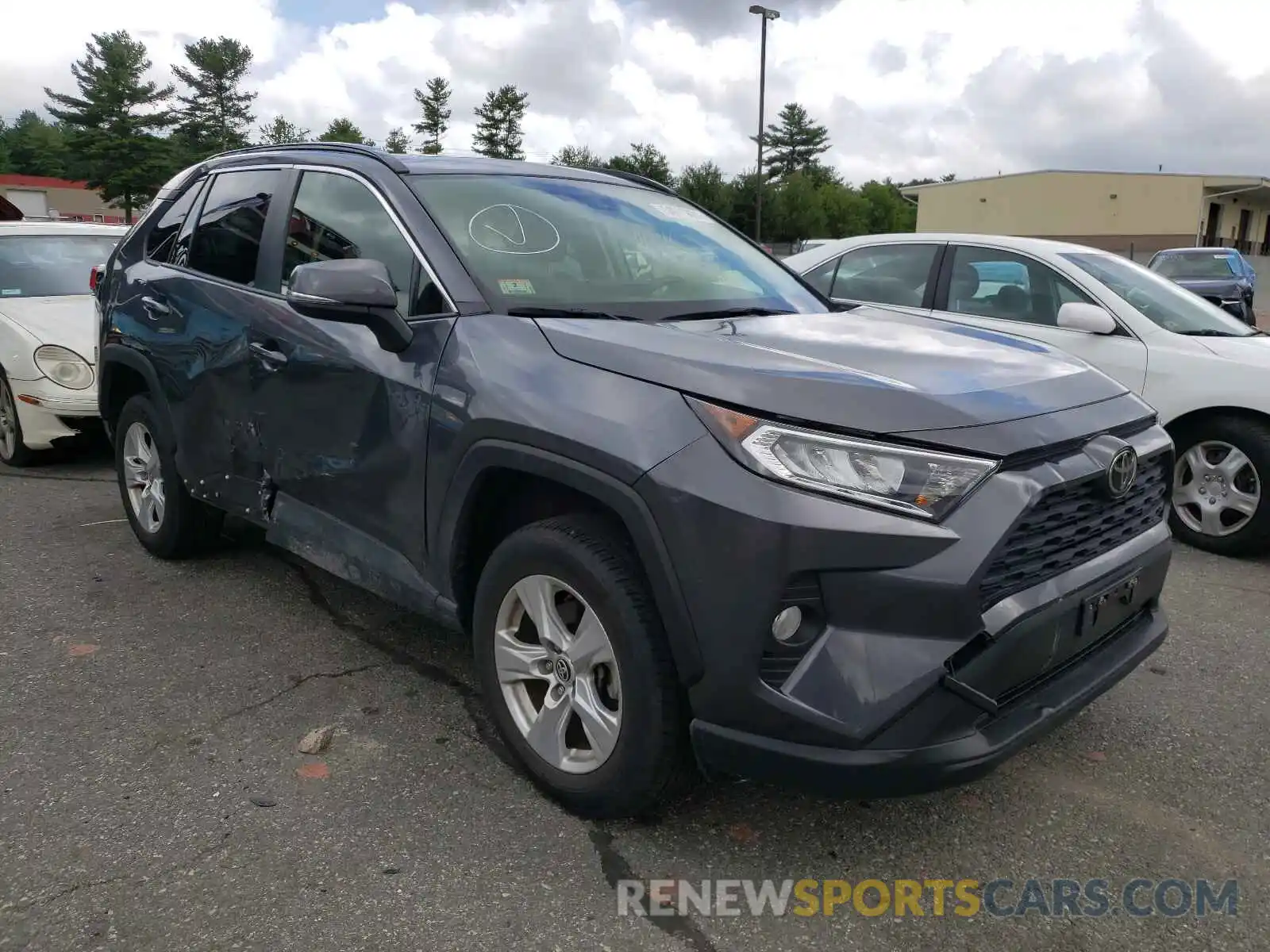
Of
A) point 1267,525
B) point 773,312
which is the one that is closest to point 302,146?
point 773,312

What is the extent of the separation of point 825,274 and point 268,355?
13.6 ft

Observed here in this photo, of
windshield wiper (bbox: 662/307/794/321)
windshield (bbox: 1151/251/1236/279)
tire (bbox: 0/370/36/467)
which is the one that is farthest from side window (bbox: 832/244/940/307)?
windshield (bbox: 1151/251/1236/279)

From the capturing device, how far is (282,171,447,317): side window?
120 inches

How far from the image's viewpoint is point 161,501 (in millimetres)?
4582

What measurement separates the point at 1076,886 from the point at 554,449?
1.67 metres

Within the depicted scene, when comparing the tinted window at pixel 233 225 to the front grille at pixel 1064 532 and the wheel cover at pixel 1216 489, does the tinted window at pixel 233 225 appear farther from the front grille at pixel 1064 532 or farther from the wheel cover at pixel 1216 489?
the wheel cover at pixel 1216 489

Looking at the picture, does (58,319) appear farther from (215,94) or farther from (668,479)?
(215,94)

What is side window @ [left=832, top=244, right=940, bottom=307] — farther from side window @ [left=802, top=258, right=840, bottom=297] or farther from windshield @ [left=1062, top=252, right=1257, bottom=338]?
windshield @ [left=1062, top=252, right=1257, bottom=338]

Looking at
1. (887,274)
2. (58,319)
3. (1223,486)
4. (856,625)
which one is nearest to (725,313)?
(856,625)

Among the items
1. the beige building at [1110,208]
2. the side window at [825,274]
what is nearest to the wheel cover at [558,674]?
the side window at [825,274]

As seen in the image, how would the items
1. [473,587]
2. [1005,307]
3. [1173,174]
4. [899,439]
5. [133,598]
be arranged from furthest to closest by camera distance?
1. [1173,174]
2. [1005,307]
3. [133,598]
4. [473,587]
5. [899,439]

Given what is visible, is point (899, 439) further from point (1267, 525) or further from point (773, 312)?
point (1267, 525)

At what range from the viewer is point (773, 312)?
3.31 meters

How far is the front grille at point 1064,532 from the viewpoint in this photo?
7.31 ft
